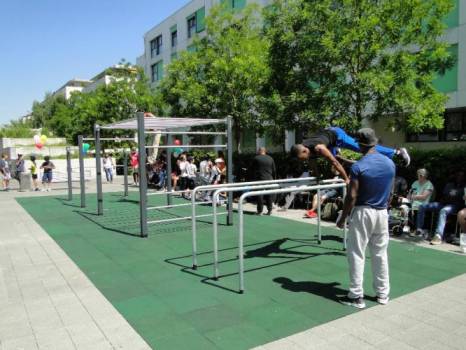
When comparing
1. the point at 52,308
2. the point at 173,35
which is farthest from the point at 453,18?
the point at 173,35

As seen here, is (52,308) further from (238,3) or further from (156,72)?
(156,72)

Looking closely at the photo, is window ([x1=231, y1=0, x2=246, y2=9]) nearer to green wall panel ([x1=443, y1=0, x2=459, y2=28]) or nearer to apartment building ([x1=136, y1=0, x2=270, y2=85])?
apartment building ([x1=136, y1=0, x2=270, y2=85])

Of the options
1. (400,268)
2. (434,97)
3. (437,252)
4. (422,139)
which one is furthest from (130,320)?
(422,139)

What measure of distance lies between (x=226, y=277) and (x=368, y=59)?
22.3 feet

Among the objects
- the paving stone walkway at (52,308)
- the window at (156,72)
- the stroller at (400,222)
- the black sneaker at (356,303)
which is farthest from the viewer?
the window at (156,72)

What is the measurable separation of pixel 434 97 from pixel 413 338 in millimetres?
7836

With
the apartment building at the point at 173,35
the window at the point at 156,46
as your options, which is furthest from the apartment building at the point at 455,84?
the window at the point at 156,46

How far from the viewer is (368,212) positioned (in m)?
4.05

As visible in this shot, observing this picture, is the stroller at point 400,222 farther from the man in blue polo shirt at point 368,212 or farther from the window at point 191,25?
the window at point 191,25

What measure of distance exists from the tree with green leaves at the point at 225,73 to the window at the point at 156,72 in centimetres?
2247

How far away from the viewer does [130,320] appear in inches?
155

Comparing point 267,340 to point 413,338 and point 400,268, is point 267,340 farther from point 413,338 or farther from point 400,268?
point 400,268

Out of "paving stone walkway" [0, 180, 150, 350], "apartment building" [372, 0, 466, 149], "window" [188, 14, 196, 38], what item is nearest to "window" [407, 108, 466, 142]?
"apartment building" [372, 0, 466, 149]

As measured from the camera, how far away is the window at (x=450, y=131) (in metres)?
17.1
